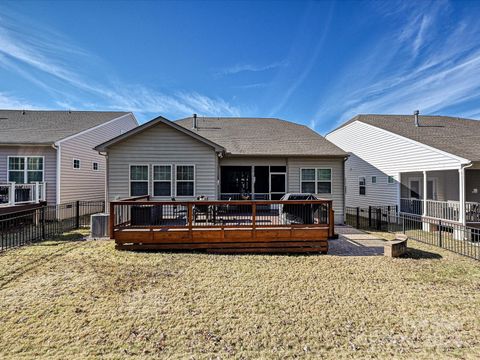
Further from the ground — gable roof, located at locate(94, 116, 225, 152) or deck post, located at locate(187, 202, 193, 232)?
gable roof, located at locate(94, 116, 225, 152)

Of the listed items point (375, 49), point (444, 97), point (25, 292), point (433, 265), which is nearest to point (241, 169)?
point (433, 265)

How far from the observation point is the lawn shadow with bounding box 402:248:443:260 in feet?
22.0

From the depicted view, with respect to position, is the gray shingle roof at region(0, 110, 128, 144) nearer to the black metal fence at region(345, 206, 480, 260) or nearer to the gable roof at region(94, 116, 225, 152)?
the gable roof at region(94, 116, 225, 152)

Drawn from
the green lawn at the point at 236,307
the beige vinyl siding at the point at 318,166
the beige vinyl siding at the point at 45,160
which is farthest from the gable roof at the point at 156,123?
the green lawn at the point at 236,307

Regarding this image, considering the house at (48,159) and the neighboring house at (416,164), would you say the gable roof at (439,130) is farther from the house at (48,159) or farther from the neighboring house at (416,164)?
the house at (48,159)

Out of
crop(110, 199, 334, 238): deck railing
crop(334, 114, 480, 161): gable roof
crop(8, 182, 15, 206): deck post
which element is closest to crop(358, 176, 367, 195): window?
crop(334, 114, 480, 161): gable roof

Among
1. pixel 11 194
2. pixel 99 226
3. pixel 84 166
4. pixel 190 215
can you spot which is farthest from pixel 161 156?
pixel 84 166

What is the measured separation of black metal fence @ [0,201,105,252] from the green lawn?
186 cm

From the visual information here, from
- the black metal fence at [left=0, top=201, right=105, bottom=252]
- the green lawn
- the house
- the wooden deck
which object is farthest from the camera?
the house

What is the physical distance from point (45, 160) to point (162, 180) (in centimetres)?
688

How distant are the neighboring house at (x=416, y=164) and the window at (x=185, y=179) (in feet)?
34.9

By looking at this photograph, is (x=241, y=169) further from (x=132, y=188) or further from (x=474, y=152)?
(x=474, y=152)

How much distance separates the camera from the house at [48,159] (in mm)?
11766

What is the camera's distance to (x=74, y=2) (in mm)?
9500
